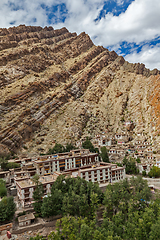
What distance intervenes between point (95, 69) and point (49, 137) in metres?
74.2

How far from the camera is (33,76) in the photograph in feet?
338

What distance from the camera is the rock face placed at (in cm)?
8044

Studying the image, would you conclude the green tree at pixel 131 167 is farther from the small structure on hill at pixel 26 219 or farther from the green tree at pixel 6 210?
the green tree at pixel 6 210

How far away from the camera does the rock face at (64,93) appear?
80.4 metres

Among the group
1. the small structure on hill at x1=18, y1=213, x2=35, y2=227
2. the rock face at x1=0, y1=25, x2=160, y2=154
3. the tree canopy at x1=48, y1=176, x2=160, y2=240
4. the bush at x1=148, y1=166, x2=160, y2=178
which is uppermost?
the rock face at x1=0, y1=25, x2=160, y2=154

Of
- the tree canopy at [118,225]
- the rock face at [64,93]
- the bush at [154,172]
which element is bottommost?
the tree canopy at [118,225]

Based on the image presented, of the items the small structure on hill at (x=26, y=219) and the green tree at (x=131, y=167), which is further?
the green tree at (x=131, y=167)

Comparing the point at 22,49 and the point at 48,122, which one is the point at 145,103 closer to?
the point at 48,122

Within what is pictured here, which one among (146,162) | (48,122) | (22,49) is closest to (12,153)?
(48,122)

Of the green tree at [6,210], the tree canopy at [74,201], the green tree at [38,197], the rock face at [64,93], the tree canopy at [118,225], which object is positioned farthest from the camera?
the rock face at [64,93]

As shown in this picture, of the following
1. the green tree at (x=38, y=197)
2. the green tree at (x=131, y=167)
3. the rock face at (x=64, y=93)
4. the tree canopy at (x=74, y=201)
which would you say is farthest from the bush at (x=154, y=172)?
the green tree at (x=38, y=197)

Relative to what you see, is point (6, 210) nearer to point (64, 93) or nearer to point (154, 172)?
point (154, 172)

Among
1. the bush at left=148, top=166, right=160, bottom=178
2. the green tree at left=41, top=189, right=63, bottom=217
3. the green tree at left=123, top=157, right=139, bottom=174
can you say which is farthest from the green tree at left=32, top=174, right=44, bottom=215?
the bush at left=148, top=166, right=160, bottom=178

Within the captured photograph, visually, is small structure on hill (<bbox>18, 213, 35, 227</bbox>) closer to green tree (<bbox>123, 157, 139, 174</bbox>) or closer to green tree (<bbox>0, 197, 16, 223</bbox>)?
green tree (<bbox>0, 197, 16, 223</bbox>)
